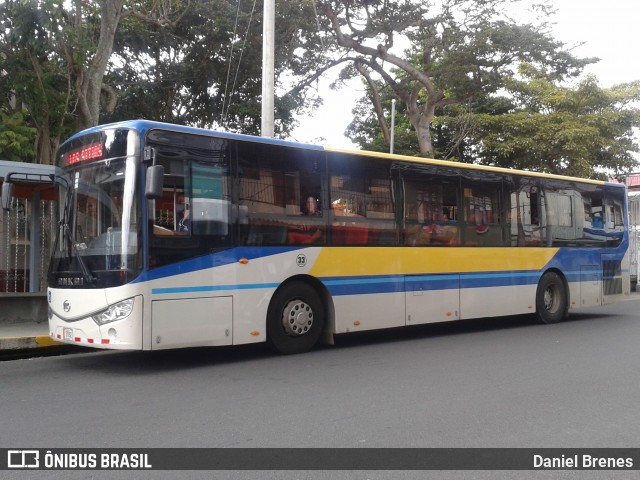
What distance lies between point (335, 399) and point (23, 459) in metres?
2.99

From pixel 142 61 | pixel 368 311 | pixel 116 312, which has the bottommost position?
pixel 368 311

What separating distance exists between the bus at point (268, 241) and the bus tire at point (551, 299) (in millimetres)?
225

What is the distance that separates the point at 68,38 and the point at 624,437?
1336cm

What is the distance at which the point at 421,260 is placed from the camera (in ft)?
36.7

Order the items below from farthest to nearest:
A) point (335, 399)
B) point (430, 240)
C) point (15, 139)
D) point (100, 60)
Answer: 1. point (15, 139)
2. point (100, 60)
3. point (430, 240)
4. point (335, 399)

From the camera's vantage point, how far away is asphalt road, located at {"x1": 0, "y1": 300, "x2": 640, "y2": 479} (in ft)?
17.3

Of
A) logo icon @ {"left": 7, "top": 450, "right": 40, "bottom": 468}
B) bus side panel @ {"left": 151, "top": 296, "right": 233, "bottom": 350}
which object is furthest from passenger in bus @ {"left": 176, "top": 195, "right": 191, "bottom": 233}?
logo icon @ {"left": 7, "top": 450, "right": 40, "bottom": 468}

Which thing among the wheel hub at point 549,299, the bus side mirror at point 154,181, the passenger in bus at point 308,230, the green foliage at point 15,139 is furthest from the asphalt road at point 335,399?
the green foliage at point 15,139

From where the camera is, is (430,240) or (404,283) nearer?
(404,283)

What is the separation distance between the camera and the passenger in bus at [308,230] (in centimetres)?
946

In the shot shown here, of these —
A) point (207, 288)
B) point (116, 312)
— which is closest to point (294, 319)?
point (207, 288)

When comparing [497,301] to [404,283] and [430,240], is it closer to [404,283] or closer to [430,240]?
[430,240]

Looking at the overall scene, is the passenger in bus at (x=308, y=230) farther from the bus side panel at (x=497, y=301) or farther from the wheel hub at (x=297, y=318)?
the bus side panel at (x=497, y=301)

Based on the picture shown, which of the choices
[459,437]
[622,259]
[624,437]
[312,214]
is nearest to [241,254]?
[312,214]
